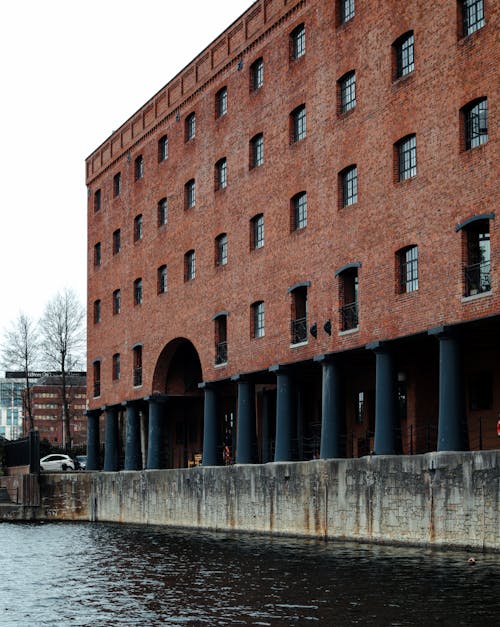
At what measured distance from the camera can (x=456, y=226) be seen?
2928 cm

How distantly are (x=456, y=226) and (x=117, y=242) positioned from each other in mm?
27847

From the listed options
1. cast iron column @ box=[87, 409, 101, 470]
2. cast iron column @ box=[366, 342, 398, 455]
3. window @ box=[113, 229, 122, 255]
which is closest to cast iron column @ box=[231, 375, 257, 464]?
cast iron column @ box=[366, 342, 398, 455]

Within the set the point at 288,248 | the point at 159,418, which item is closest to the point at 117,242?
the point at 159,418

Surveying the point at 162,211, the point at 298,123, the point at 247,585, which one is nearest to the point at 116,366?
the point at 162,211

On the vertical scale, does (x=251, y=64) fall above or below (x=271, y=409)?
above

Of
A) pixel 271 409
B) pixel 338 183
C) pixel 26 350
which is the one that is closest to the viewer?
pixel 338 183

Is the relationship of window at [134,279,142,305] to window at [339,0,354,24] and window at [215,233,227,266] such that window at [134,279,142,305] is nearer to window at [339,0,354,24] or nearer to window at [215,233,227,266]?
window at [215,233,227,266]

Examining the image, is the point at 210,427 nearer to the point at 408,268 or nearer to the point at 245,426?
the point at 245,426

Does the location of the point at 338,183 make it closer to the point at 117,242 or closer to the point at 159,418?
the point at 159,418

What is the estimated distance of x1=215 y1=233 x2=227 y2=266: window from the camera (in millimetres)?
43250

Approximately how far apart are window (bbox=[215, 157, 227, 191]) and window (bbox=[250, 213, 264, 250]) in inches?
128

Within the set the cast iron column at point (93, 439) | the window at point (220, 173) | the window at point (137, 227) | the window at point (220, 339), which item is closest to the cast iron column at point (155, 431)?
the window at point (220, 339)

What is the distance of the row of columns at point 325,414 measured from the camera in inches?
1138

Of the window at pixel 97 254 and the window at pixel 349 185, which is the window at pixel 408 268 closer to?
the window at pixel 349 185
